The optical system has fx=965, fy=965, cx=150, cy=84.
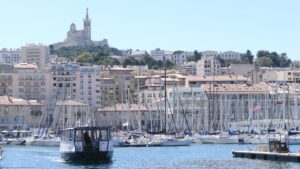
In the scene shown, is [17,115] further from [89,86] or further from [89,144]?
[89,144]

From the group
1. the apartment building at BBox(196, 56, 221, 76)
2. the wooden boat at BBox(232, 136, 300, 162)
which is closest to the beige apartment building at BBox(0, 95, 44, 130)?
the apartment building at BBox(196, 56, 221, 76)

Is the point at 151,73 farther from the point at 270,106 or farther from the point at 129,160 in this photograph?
the point at 129,160

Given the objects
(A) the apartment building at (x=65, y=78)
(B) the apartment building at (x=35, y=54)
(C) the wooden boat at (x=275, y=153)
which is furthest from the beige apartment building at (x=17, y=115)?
(C) the wooden boat at (x=275, y=153)

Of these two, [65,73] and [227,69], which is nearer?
[65,73]

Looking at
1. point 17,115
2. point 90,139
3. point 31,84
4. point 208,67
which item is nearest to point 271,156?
point 90,139

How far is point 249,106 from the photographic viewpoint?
12756 cm

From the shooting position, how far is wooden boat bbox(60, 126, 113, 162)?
5650 centimetres

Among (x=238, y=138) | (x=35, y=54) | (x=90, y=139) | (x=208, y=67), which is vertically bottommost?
(x=238, y=138)

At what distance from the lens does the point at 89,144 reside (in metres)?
56.5

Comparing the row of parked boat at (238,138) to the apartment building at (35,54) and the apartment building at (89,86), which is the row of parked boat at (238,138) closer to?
the apartment building at (89,86)

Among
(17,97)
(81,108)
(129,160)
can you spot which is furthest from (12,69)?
(129,160)

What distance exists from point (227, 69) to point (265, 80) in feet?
60.9

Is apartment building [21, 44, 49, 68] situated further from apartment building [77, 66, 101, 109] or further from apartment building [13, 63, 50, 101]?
apartment building [13, 63, 50, 101]

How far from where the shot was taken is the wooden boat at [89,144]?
56500mm
